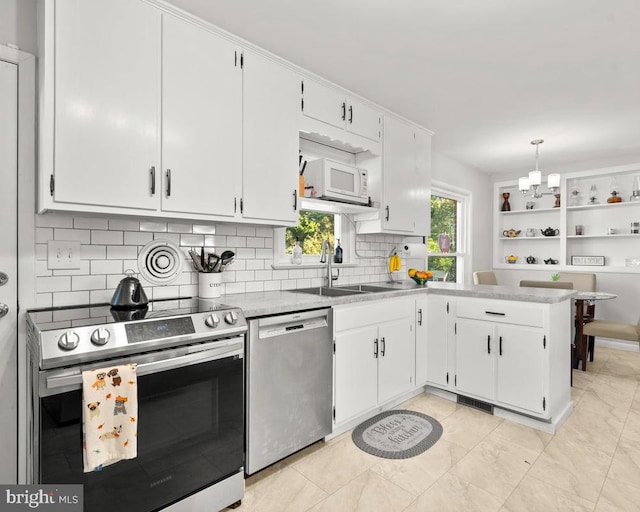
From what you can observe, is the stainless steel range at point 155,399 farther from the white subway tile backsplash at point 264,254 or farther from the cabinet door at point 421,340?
the cabinet door at point 421,340

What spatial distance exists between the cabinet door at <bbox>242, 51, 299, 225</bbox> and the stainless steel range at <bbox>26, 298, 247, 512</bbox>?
78 cm

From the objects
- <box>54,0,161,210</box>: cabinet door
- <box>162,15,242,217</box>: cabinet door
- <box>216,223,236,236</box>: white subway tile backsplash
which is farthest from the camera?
<box>216,223,236,236</box>: white subway tile backsplash

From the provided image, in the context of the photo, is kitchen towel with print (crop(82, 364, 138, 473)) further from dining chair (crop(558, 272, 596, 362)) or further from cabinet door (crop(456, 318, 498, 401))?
dining chair (crop(558, 272, 596, 362))

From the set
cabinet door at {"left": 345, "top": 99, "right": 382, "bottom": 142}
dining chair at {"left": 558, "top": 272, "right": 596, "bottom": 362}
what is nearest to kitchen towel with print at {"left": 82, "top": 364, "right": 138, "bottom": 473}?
cabinet door at {"left": 345, "top": 99, "right": 382, "bottom": 142}

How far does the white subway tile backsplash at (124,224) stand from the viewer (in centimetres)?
203

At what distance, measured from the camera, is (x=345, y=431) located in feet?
8.29

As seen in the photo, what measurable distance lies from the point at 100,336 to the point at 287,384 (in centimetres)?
105

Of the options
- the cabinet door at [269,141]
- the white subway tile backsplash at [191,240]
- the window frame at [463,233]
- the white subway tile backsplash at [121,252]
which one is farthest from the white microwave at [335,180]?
the window frame at [463,233]

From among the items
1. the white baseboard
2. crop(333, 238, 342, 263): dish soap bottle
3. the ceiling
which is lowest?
the white baseboard

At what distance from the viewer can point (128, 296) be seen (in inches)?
70.5

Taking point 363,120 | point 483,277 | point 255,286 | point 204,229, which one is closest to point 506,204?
point 483,277

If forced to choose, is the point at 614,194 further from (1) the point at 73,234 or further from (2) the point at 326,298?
(1) the point at 73,234

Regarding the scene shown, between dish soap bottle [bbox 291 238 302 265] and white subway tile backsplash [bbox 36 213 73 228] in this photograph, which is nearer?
white subway tile backsplash [bbox 36 213 73 228]

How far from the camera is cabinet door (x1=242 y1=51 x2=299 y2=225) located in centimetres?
228
